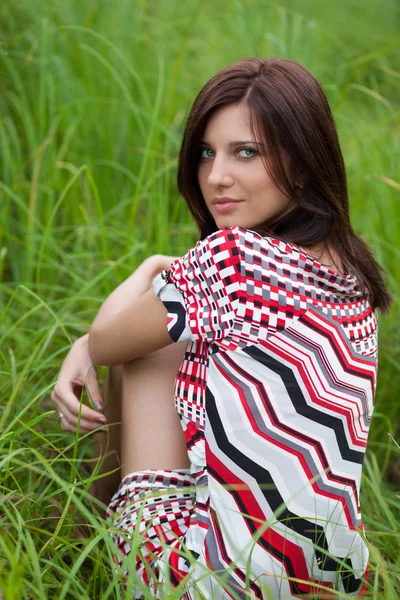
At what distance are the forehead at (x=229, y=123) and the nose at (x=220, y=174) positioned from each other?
0.13ft

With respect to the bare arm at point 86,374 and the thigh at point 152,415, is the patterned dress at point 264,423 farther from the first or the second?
the bare arm at point 86,374

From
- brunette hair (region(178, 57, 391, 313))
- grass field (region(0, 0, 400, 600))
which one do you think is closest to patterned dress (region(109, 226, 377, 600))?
brunette hair (region(178, 57, 391, 313))

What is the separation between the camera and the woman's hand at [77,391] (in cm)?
152

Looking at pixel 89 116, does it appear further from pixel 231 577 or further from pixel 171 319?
pixel 231 577

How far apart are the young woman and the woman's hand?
3.5 inches

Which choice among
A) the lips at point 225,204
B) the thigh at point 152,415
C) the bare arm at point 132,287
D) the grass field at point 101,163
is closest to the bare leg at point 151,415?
the thigh at point 152,415

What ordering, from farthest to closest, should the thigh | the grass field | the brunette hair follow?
A: the grass field
the thigh
the brunette hair

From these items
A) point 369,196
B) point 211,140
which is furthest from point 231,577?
point 369,196

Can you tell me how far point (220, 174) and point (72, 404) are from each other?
0.56 meters

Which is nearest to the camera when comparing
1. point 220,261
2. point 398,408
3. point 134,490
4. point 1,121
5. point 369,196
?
point 220,261

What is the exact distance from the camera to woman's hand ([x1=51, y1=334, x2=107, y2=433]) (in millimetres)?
1517

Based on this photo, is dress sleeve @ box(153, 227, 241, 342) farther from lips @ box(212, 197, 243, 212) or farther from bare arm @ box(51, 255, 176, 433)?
bare arm @ box(51, 255, 176, 433)

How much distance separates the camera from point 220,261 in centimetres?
120

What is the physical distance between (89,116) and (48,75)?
0.19 meters
